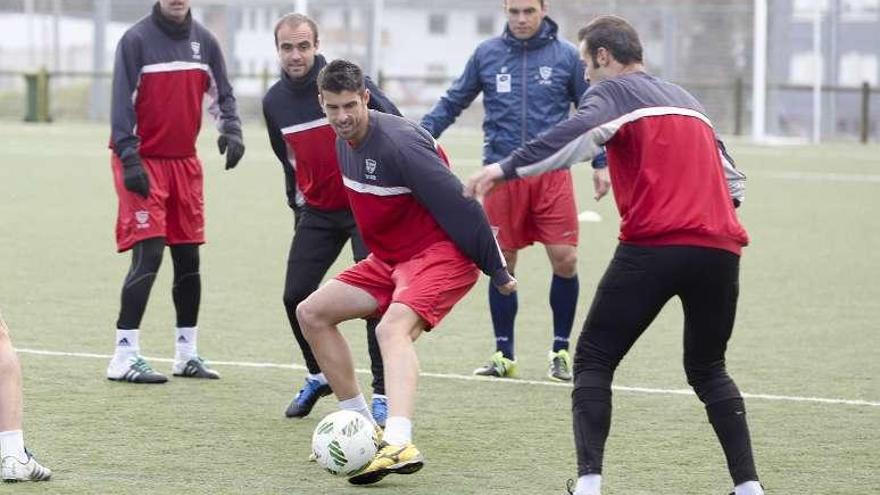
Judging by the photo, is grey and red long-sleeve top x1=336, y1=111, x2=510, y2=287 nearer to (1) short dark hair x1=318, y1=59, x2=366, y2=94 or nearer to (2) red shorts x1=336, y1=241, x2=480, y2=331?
(2) red shorts x1=336, y1=241, x2=480, y2=331

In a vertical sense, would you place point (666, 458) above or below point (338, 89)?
below

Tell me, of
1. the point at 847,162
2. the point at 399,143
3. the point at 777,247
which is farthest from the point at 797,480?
the point at 847,162

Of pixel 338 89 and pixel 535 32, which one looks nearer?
pixel 338 89

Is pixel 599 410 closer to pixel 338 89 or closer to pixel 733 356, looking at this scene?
pixel 338 89

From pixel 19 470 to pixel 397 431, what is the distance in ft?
4.78

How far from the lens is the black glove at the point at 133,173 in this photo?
28.3 ft

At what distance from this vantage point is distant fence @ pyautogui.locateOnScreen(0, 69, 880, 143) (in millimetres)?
37750

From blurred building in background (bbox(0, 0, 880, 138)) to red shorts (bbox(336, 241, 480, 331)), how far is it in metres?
31.6

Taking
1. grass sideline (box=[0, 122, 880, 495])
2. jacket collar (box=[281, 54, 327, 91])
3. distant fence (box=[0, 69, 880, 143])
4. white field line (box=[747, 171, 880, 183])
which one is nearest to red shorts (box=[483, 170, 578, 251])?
grass sideline (box=[0, 122, 880, 495])

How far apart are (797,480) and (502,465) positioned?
122 centimetres

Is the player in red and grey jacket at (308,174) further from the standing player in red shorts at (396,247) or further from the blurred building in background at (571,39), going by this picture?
the blurred building in background at (571,39)

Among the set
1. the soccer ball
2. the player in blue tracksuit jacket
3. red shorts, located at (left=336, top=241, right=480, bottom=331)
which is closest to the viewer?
the soccer ball

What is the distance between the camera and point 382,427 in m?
7.56

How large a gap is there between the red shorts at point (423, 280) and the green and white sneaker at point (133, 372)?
218cm
